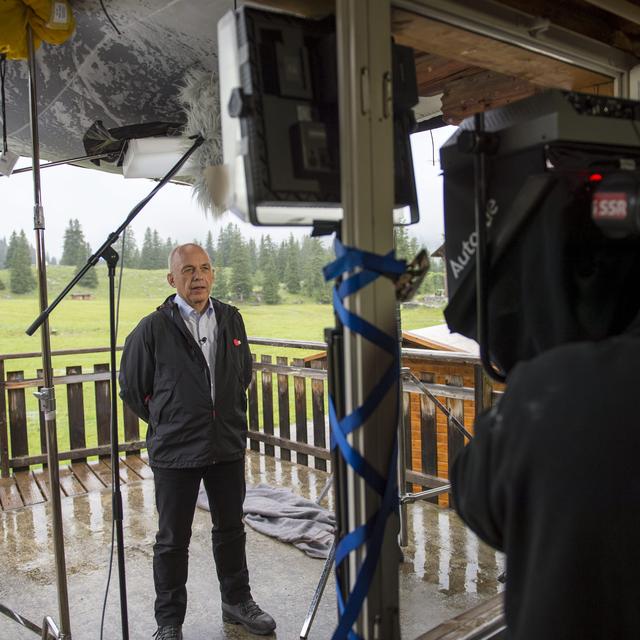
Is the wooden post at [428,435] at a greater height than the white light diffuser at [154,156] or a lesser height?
lesser

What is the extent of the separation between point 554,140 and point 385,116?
0.29m

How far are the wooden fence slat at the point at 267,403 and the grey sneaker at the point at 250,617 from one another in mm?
2346

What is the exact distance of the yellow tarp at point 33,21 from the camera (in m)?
1.79

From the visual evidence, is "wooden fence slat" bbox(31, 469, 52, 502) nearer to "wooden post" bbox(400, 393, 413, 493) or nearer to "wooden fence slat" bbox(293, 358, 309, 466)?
"wooden fence slat" bbox(293, 358, 309, 466)

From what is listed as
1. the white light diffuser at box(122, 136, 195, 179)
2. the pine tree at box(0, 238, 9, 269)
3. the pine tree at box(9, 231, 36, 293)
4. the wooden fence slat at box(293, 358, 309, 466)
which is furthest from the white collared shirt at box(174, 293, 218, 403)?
the pine tree at box(0, 238, 9, 269)

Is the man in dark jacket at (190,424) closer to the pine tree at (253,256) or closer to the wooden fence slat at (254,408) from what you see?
the pine tree at (253,256)

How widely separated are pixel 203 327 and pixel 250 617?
48.5 inches

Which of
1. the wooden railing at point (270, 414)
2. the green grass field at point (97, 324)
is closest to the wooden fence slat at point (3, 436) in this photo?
the wooden railing at point (270, 414)

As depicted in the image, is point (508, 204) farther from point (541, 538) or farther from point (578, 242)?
point (541, 538)

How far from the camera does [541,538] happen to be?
2.25 ft

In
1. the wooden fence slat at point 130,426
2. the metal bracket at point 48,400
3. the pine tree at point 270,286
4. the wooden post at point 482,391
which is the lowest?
the wooden fence slat at point 130,426

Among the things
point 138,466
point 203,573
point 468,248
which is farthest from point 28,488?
point 468,248

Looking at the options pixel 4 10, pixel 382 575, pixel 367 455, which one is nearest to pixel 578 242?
pixel 367 455

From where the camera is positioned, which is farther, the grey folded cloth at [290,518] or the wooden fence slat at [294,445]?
the wooden fence slat at [294,445]
